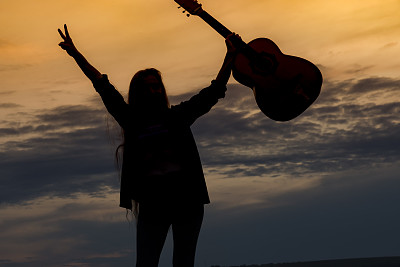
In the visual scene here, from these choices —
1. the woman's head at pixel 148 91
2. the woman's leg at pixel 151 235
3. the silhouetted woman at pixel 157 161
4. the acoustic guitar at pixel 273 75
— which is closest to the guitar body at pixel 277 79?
the acoustic guitar at pixel 273 75

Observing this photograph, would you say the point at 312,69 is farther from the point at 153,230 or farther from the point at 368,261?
the point at 368,261

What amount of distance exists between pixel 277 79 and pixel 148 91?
209 cm

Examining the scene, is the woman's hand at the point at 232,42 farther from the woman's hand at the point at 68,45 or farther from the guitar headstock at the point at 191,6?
the woman's hand at the point at 68,45

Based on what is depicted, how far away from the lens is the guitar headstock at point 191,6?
786cm

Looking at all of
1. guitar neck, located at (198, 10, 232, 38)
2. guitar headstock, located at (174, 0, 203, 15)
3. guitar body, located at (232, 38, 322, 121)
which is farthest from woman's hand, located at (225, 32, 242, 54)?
guitar headstock, located at (174, 0, 203, 15)

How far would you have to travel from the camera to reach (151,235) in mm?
6312

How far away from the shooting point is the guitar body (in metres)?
7.98

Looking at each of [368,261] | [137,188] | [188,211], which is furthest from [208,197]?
[368,261]

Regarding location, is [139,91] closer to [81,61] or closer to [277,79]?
[81,61]

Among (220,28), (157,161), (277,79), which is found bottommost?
(157,161)

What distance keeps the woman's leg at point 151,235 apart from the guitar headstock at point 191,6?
2.54 meters

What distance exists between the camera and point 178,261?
Result: 6.41 metres

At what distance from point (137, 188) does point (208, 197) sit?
25.0 inches

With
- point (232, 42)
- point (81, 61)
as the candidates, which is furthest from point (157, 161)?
point (232, 42)
